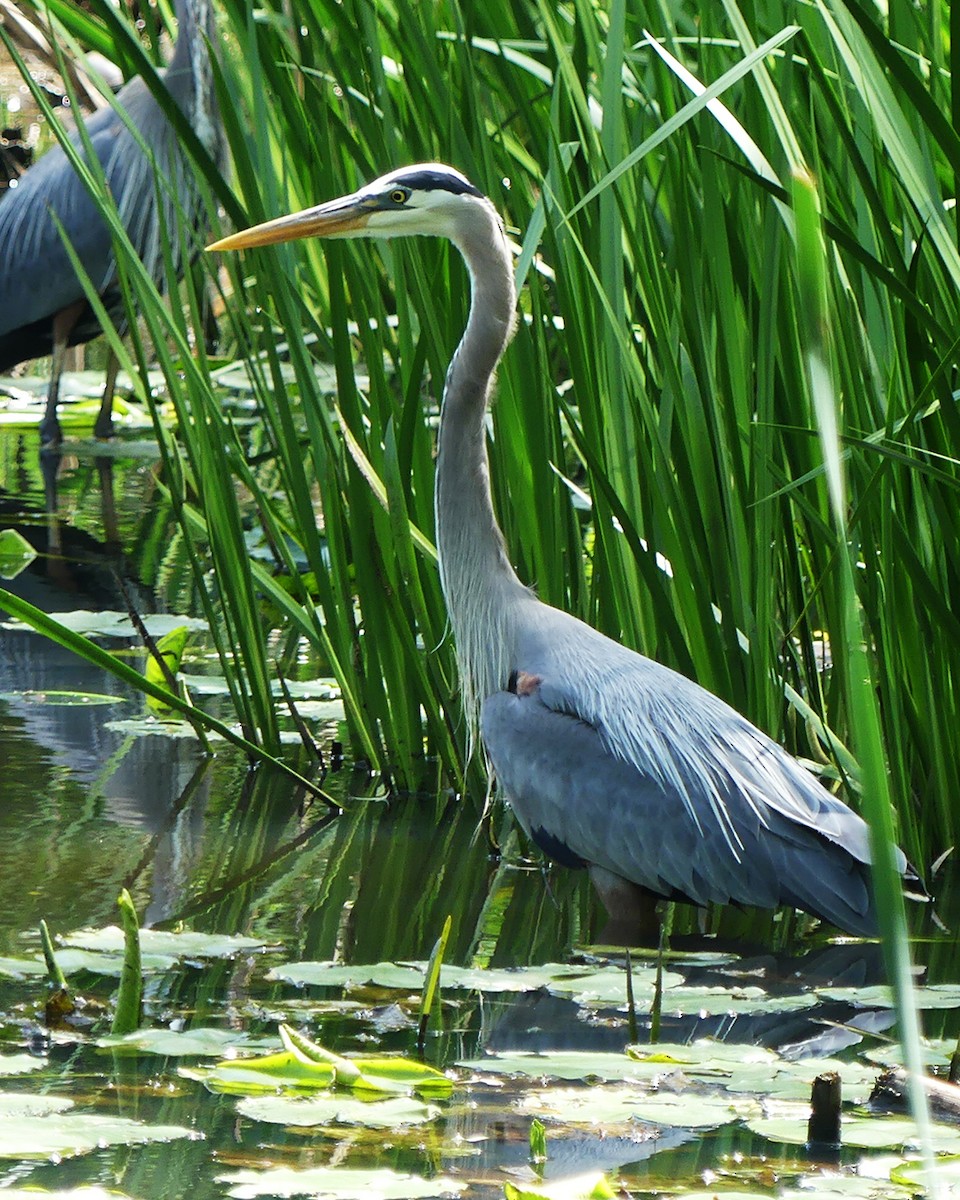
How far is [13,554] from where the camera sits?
5.79m

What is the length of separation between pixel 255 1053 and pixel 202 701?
7.15ft

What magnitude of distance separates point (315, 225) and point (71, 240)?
5.16 meters

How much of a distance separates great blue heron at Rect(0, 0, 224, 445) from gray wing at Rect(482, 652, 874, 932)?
4.46 metres

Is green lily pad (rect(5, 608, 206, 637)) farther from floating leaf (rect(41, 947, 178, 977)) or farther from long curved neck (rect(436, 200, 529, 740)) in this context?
floating leaf (rect(41, 947, 178, 977))

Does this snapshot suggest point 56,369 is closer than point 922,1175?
No

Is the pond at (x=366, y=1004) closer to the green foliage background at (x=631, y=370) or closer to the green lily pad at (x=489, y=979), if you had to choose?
the green lily pad at (x=489, y=979)

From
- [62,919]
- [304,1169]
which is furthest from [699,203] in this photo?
[304,1169]

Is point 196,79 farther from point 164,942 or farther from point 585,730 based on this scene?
point 164,942

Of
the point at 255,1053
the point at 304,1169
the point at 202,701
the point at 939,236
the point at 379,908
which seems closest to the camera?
the point at 304,1169

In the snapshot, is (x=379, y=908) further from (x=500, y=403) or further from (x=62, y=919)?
(x=500, y=403)

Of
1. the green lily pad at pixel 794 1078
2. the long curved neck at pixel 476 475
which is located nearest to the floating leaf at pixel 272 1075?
the green lily pad at pixel 794 1078

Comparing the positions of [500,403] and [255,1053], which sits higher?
[500,403]

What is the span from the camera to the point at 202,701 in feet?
14.4

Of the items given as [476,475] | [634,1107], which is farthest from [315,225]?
[634,1107]
